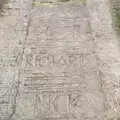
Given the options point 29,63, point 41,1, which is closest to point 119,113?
point 29,63

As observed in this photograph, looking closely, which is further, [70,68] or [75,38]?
[75,38]

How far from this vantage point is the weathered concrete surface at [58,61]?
85.4 inches

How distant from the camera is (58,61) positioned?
8.40ft

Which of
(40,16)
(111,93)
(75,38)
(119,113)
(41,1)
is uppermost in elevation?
(41,1)

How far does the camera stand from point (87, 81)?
2.36m

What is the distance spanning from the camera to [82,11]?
3172 mm

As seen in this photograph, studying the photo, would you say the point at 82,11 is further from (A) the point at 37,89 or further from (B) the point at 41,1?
(A) the point at 37,89

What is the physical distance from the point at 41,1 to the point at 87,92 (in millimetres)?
1558

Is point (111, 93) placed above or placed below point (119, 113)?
above

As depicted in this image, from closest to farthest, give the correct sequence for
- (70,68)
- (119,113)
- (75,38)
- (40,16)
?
(119,113), (70,68), (75,38), (40,16)

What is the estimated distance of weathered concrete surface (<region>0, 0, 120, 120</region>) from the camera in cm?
217

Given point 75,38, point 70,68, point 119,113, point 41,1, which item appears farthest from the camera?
point 41,1

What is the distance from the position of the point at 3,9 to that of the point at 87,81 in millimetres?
1476

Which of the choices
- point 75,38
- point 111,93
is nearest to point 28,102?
point 111,93
